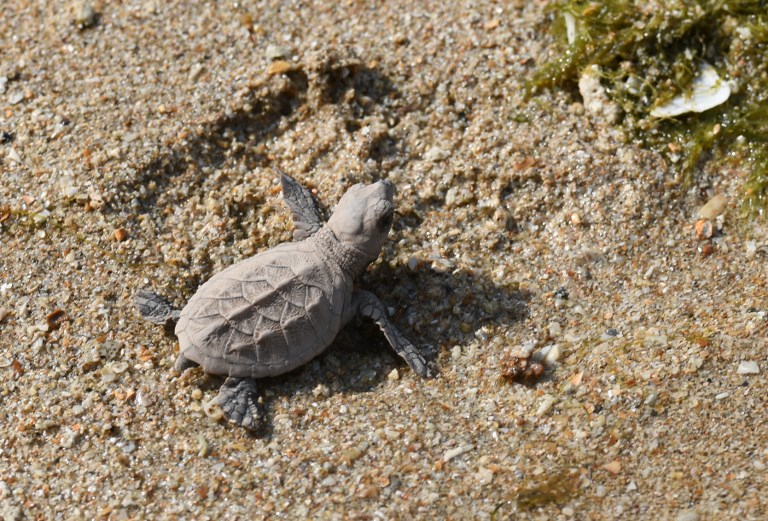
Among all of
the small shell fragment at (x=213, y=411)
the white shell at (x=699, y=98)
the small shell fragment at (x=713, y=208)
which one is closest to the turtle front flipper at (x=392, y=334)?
the small shell fragment at (x=213, y=411)

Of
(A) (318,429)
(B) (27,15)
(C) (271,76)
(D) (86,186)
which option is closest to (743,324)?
(A) (318,429)

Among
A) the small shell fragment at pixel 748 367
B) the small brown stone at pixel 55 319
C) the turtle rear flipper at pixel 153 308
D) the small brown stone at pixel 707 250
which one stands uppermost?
the small brown stone at pixel 55 319

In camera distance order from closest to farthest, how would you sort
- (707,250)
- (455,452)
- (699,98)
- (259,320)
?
(455,452) < (259,320) < (707,250) < (699,98)

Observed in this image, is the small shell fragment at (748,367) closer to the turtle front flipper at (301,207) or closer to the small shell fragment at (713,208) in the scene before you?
the small shell fragment at (713,208)

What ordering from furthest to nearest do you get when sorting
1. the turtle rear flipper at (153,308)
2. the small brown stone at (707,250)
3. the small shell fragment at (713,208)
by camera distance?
the small shell fragment at (713,208), the small brown stone at (707,250), the turtle rear flipper at (153,308)

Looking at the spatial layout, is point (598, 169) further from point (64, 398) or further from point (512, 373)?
point (64, 398)

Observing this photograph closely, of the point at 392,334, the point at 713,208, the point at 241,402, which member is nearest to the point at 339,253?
the point at 392,334

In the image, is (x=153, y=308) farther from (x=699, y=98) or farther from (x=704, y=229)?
(x=699, y=98)

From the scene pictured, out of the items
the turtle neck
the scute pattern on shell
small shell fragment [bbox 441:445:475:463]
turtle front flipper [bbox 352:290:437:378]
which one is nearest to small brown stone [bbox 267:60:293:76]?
the turtle neck
